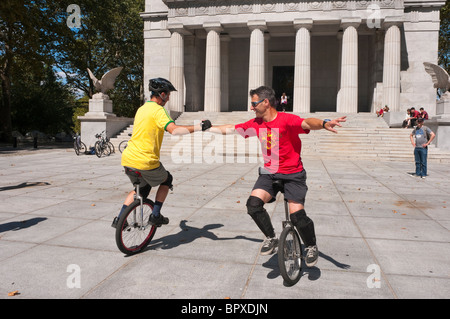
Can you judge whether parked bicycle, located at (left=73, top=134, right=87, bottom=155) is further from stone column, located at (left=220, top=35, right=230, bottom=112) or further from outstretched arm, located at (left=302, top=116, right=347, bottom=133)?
outstretched arm, located at (left=302, top=116, right=347, bottom=133)

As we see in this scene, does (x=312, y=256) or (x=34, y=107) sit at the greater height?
(x=34, y=107)

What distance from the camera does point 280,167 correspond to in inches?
160

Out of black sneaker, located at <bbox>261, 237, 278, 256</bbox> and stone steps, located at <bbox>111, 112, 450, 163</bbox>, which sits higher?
stone steps, located at <bbox>111, 112, 450, 163</bbox>

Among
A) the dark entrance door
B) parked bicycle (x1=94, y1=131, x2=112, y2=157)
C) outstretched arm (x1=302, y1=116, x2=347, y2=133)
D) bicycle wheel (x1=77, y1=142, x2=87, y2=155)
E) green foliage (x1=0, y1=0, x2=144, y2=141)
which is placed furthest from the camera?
the dark entrance door

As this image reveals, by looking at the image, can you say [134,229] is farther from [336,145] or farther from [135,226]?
[336,145]

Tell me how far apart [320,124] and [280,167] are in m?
0.67

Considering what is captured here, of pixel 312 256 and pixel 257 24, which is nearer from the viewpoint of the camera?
pixel 312 256

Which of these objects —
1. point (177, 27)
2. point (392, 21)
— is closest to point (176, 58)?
point (177, 27)

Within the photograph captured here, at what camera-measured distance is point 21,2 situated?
2297 centimetres

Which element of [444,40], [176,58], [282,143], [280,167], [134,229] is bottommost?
[134,229]

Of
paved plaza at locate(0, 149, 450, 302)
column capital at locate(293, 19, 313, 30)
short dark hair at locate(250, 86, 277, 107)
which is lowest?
paved plaza at locate(0, 149, 450, 302)

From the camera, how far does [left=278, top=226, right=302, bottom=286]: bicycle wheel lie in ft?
12.1

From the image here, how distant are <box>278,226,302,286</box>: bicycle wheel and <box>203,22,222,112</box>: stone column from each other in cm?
2770

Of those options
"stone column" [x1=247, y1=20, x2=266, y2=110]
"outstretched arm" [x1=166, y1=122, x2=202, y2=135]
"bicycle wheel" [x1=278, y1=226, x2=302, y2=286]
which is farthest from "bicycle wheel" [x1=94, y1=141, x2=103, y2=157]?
"bicycle wheel" [x1=278, y1=226, x2=302, y2=286]
